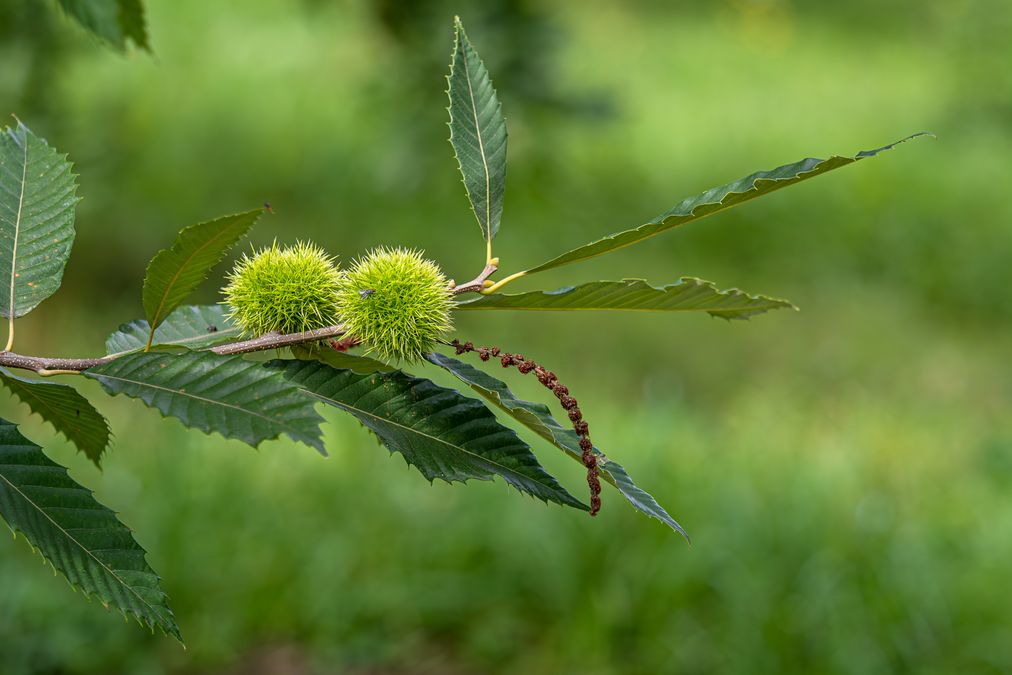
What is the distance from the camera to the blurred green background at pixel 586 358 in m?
2.79

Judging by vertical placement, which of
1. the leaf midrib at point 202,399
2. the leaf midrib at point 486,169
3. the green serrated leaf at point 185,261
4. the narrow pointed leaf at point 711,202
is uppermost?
the leaf midrib at point 486,169

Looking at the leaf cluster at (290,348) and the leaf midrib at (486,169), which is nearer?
the leaf cluster at (290,348)

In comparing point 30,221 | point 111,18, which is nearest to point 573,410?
point 30,221

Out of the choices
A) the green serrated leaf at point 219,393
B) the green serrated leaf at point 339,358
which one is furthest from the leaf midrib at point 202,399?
the green serrated leaf at point 339,358

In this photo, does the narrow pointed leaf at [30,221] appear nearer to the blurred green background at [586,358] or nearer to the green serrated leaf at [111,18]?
the green serrated leaf at [111,18]

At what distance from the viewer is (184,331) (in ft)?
3.17

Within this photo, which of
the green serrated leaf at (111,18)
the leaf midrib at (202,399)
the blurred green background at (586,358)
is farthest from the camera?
the blurred green background at (586,358)

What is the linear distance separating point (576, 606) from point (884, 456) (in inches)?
64.3

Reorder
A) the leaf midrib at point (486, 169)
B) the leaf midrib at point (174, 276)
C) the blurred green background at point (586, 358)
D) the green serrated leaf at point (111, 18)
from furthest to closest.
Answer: the blurred green background at point (586, 358) → the green serrated leaf at point (111, 18) → the leaf midrib at point (486, 169) → the leaf midrib at point (174, 276)

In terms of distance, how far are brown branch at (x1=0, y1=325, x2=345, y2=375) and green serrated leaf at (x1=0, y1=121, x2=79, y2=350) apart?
0.09 m

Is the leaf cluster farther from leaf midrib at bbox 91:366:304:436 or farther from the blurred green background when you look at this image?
the blurred green background

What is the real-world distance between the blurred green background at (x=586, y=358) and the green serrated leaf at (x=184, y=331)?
564 millimetres

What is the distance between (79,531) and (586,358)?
15.3ft

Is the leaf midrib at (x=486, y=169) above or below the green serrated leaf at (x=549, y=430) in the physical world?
above
